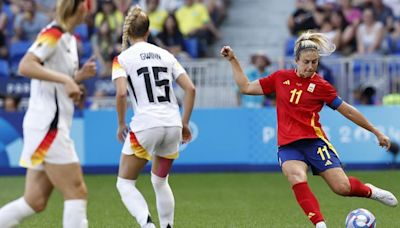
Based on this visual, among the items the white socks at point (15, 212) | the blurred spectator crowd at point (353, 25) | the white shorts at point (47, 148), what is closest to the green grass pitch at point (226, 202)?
the white socks at point (15, 212)

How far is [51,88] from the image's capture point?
7.45 meters

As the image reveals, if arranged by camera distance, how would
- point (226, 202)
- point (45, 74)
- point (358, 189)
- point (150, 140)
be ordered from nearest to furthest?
point (45, 74) < point (150, 140) < point (358, 189) < point (226, 202)

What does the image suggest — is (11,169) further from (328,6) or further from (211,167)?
(328,6)

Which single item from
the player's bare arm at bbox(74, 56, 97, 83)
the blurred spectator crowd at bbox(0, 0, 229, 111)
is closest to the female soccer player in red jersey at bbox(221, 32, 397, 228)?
the player's bare arm at bbox(74, 56, 97, 83)

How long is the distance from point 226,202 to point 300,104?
3861 mm

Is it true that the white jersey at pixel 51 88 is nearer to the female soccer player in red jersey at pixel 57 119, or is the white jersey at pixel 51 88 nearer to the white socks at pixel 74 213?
the female soccer player in red jersey at pixel 57 119

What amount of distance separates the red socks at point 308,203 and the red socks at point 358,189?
0.50 meters

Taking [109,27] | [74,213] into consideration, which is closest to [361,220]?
[74,213]

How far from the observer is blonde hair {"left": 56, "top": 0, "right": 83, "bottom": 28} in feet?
24.2

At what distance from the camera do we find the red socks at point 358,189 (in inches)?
375

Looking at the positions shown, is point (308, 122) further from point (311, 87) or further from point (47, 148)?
point (47, 148)

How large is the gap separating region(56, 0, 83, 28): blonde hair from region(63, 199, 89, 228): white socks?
4.41 feet

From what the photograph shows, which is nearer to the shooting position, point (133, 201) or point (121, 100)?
point (121, 100)

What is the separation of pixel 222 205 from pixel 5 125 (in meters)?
6.70
